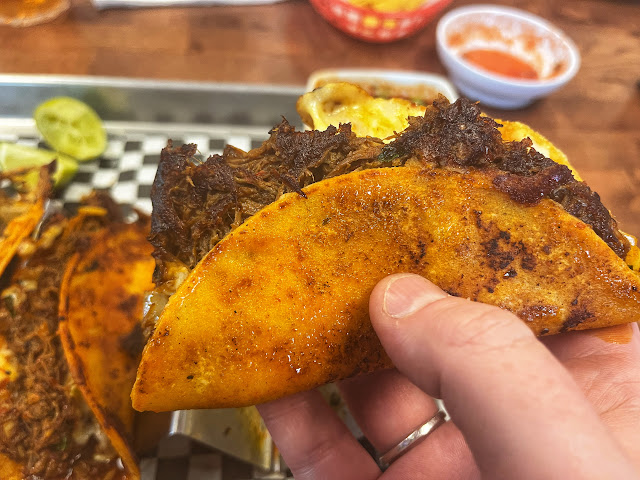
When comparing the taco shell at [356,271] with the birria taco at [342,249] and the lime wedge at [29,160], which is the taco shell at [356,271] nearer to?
the birria taco at [342,249]

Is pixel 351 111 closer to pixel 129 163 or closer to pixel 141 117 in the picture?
pixel 129 163

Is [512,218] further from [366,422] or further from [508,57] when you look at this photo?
[508,57]

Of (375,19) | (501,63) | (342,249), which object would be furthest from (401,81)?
(342,249)

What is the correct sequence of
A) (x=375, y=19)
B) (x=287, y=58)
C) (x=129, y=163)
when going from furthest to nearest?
(x=287, y=58)
(x=375, y=19)
(x=129, y=163)

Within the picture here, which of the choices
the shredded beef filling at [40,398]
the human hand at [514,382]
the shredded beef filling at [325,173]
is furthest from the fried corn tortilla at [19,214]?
the human hand at [514,382]

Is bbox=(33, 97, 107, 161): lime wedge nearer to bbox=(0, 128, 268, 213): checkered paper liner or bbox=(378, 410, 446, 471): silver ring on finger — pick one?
bbox=(0, 128, 268, 213): checkered paper liner

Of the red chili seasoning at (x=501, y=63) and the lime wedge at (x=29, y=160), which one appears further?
the red chili seasoning at (x=501, y=63)
